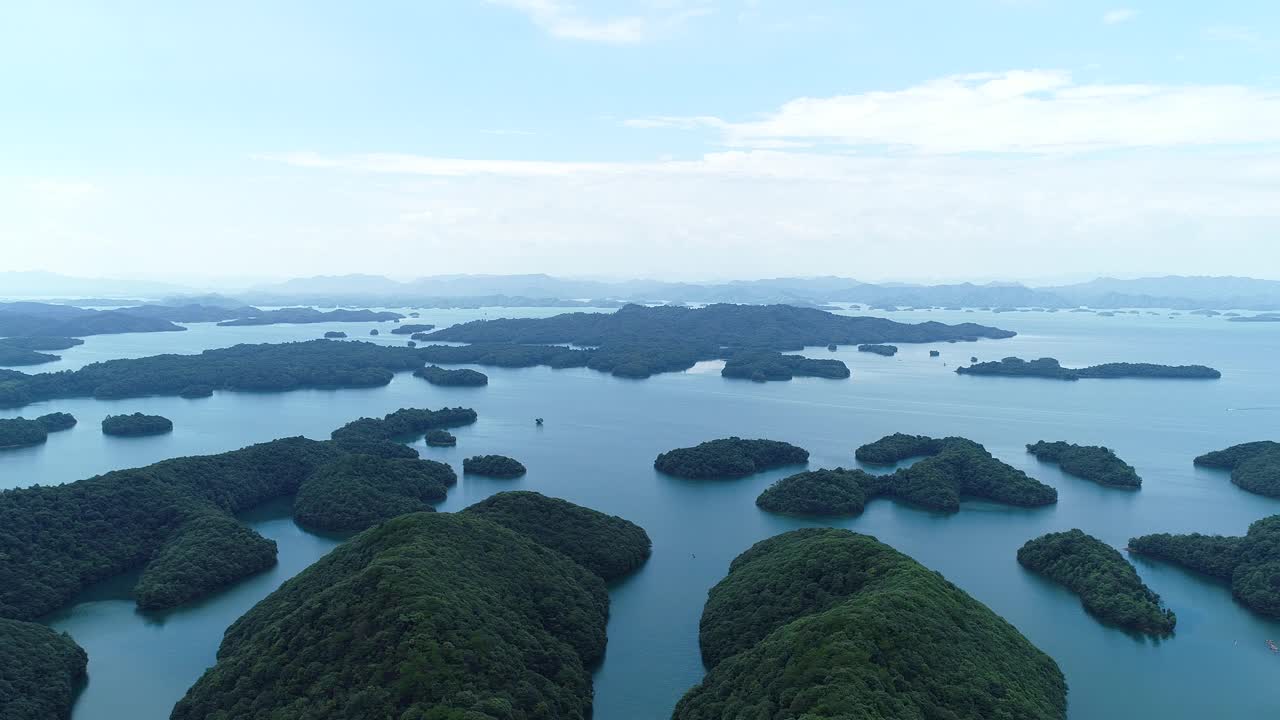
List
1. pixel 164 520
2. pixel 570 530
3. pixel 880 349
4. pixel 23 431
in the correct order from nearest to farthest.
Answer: pixel 570 530 → pixel 164 520 → pixel 23 431 → pixel 880 349

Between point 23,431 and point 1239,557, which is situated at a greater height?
point 23,431

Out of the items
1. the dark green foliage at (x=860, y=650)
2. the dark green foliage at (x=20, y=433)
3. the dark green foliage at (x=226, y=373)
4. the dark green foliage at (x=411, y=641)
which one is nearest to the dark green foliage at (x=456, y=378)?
the dark green foliage at (x=226, y=373)

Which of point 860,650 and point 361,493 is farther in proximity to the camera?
point 361,493

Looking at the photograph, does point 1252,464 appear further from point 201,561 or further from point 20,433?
point 20,433

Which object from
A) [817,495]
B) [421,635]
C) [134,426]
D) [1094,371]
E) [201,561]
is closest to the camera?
[421,635]

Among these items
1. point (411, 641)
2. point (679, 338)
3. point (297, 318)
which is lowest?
point (679, 338)

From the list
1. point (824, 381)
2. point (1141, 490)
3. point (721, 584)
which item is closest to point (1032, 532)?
point (1141, 490)

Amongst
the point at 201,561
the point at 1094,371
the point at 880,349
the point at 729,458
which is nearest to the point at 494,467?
the point at 729,458

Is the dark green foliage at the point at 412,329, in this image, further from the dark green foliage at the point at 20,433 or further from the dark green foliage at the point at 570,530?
the dark green foliage at the point at 570,530
